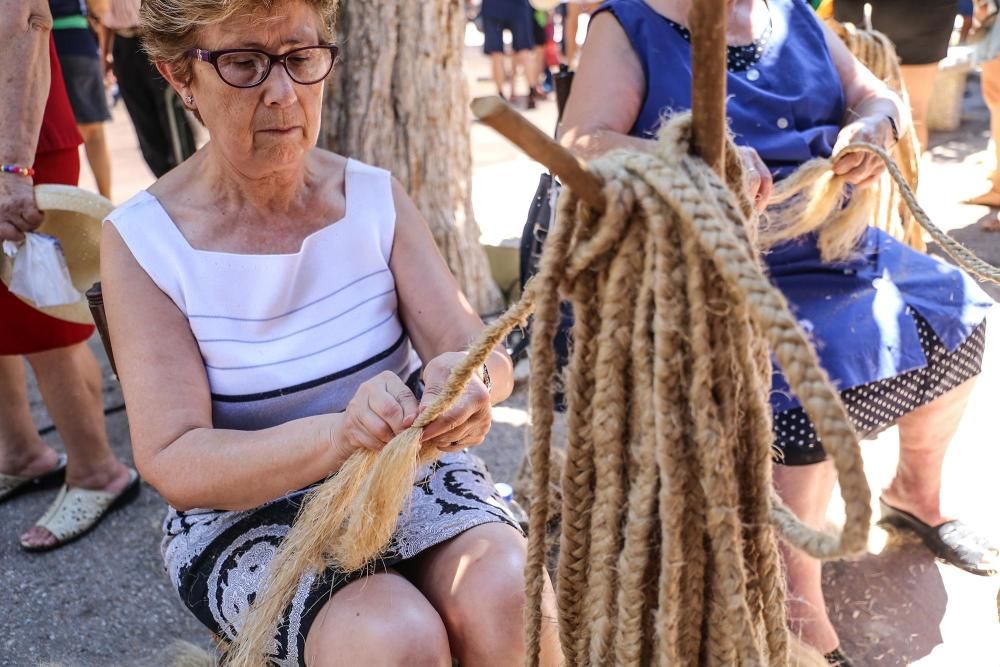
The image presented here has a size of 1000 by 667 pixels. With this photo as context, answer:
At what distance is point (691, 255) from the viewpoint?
0.96m

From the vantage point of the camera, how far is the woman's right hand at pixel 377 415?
1.35 m

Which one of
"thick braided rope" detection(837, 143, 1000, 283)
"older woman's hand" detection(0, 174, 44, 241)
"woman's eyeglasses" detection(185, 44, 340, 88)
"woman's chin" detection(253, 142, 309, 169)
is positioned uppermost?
"woman's eyeglasses" detection(185, 44, 340, 88)

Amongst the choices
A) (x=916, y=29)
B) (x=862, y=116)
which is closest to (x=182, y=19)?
(x=862, y=116)

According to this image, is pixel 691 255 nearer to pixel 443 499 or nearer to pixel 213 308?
pixel 443 499

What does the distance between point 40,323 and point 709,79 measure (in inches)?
86.6

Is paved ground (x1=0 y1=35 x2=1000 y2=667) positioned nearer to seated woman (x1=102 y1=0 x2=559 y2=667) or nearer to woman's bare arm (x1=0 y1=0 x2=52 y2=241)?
seated woman (x1=102 y1=0 x2=559 y2=667)

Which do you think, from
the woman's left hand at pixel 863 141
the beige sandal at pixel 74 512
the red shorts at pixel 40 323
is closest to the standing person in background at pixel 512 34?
the red shorts at pixel 40 323

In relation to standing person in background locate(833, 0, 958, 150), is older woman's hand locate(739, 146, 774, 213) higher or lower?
higher

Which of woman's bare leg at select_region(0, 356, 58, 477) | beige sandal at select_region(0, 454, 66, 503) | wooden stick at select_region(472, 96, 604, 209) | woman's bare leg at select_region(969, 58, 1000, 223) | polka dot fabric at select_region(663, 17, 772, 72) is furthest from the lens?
woman's bare leg at select_region(969, 58, 1000, 223)

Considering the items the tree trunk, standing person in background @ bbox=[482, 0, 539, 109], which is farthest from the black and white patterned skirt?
standing person in background @ bbox=[482, 0, 539, 109]

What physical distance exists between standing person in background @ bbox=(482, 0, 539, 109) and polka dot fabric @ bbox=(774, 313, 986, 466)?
760cm

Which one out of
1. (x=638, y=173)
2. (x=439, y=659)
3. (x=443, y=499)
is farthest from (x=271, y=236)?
(x=638, y=173)

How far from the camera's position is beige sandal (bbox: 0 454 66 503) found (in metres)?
2.92

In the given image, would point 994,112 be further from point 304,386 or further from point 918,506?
point 304,386
